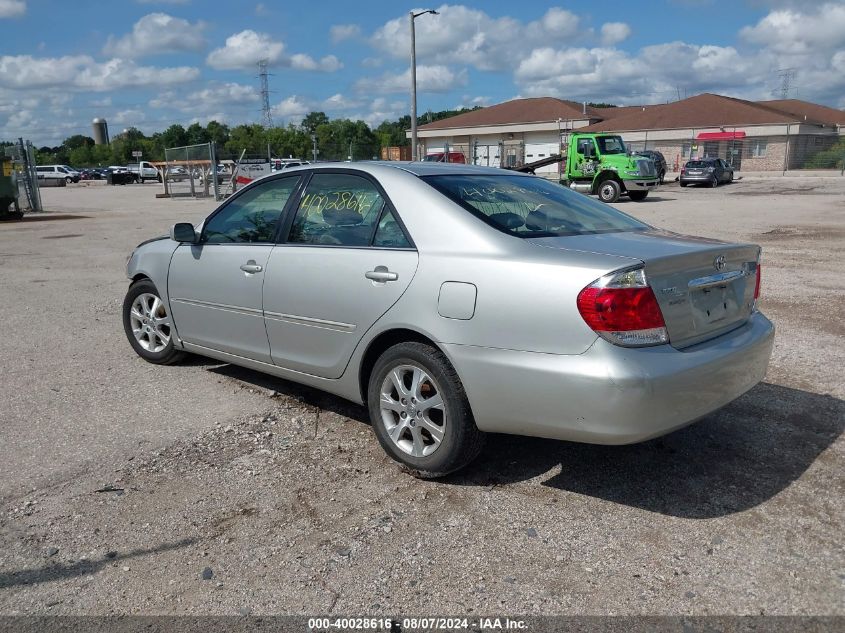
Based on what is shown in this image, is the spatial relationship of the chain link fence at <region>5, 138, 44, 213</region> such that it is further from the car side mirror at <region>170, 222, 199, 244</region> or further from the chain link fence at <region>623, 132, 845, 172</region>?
the chain link fence at <region>623, 132, 845, 172</region>

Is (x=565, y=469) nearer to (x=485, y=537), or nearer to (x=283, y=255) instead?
(x=485, y=537)

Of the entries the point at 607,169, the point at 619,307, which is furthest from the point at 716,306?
the point at 607,169

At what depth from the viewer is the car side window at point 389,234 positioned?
384cm

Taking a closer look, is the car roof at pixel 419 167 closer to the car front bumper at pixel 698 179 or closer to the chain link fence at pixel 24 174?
the chain link fence at pixel 24 174

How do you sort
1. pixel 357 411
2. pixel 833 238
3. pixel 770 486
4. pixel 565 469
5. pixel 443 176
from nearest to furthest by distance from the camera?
pixel 770 486, pixel 565 469, pixel 443 176, pixel 357 411, pixel 833 238

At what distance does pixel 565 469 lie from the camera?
3898 mm

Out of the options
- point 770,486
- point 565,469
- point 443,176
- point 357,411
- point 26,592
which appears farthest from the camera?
point 357,411

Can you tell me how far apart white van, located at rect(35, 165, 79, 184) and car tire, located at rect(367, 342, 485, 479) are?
2545 inches

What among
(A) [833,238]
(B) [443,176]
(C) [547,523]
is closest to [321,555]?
(C) [547,523]

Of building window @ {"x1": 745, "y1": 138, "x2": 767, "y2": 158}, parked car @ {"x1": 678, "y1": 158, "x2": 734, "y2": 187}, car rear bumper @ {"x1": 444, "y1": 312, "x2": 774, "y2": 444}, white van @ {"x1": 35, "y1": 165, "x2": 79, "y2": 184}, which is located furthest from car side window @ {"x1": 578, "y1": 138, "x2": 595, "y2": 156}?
white van @ {"x1": 35, "y1": 165, "x2": 79, "y2": 184}

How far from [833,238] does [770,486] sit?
12.2 metres

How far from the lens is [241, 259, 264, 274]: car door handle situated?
178 inches

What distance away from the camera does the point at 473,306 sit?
11.1ft

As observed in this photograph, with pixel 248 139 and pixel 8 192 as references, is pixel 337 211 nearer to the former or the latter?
pixel 8 192
